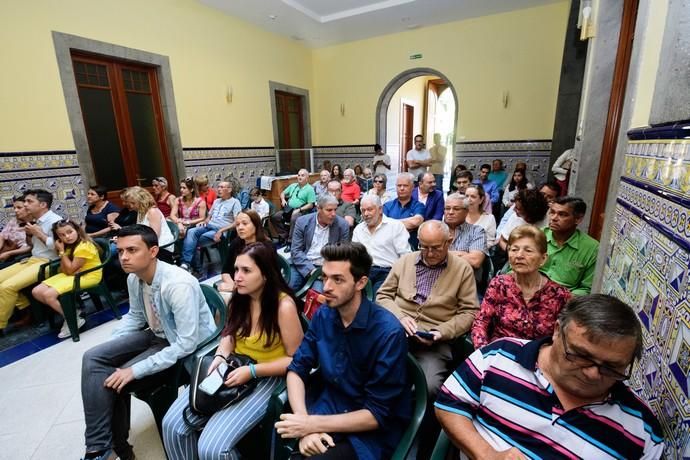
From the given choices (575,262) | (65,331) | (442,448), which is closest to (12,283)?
(65,331)

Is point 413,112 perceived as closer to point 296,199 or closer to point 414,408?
Answer: point 296,199

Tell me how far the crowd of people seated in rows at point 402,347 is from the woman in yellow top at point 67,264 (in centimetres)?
3

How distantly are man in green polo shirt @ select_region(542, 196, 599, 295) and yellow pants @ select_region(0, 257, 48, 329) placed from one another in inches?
168

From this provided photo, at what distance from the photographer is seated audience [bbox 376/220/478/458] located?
5.41 ft

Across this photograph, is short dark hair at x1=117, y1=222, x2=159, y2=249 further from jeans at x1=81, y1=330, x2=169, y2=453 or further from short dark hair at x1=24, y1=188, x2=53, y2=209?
short dark hair at x1=24, y1=188, x2=53, y2=209

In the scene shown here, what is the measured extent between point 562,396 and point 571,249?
56.6 inches

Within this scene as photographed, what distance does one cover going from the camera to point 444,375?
165 cm

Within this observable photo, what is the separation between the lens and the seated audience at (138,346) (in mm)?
1495

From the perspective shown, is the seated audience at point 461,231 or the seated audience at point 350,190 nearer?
the seated audience at point 461,231

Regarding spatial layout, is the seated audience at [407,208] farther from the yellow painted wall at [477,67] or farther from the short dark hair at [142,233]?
the yellow painted wall at [477,67]

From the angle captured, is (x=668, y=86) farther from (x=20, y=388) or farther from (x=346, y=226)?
(x=20, y=388)

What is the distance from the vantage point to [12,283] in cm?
279

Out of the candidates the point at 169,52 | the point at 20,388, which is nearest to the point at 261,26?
the point at 169,52

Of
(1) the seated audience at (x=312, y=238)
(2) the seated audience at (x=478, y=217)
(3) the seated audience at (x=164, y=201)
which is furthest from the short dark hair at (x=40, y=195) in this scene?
(2) the seated audience at (x=478, y=217)
